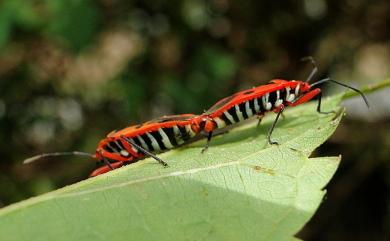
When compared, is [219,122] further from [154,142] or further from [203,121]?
[154,142]

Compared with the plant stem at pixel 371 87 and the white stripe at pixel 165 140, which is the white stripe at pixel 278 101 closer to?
the plant stem at pixel 371 87

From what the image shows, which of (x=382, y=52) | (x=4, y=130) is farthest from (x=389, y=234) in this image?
(x=4, y=130)

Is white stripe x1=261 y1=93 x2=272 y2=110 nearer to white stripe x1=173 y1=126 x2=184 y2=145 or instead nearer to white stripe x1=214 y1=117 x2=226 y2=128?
white stripe x1=214 y1=117 x2=226 y2=128

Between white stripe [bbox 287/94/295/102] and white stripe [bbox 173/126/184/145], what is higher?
white stripe [bbox 287/94/295/102]

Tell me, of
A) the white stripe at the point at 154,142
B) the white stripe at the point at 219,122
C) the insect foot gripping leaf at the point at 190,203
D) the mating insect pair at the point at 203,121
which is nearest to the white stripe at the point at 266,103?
the mating insect pair at the point at 203,121

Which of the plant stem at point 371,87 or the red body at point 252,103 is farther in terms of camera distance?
the red body at point 252,103

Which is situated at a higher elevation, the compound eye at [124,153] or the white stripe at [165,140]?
the white stripe at [165,140]

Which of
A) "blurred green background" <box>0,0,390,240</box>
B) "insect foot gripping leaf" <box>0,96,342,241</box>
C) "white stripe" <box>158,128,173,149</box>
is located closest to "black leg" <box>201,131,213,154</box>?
"white stripe" <box>158,128,173,149</box>

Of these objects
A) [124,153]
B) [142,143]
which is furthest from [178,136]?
[124,153]
